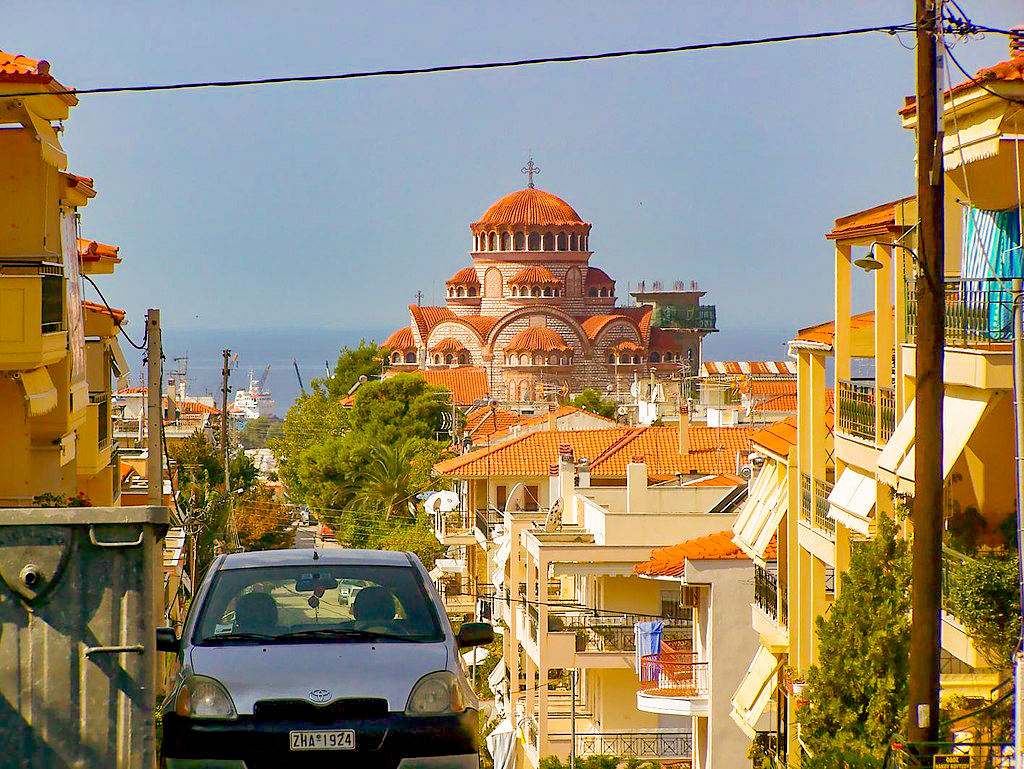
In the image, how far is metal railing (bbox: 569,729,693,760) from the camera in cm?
2991

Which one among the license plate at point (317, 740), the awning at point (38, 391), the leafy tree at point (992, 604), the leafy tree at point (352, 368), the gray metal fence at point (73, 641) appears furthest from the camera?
the leafy tree at point (352, 368)

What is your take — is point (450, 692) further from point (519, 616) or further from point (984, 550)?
point (519, 616)

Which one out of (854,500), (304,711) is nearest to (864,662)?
(854,500)

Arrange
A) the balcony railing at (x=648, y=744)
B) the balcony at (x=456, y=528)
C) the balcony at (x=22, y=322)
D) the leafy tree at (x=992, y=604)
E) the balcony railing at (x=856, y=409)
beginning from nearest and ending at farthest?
the leafy tree at (x=992, y=604), the balcony at (x=22, y=322), the balcony railing at (x=856, y=409), the balcony railing at (x=648, y=744), the balcony at (x=456, y=528)

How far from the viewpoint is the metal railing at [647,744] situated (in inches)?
1178

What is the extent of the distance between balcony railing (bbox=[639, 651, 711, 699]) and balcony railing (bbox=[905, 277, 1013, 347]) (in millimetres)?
12209

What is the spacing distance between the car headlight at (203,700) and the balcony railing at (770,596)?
1384cm

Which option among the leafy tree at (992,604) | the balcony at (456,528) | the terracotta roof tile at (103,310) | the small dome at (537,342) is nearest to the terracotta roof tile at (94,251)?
the terracotta roof tile at (103,310)

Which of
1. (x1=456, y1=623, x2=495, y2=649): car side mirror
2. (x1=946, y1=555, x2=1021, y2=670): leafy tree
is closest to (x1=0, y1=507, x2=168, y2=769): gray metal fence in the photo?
(x1=456, y1=623, x2=495, y2=649): car side mirror

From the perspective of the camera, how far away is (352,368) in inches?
4483

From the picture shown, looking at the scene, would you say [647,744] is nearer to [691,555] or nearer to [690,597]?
[690,597]

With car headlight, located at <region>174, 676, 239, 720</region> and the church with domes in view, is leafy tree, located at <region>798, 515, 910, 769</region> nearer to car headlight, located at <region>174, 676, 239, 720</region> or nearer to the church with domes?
car headlight, located at <region>174, 676, 239, 720</region>

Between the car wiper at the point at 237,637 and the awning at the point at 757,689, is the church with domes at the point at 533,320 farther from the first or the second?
the car wiper at the point at 237,637

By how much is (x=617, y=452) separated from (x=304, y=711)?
38401mm
